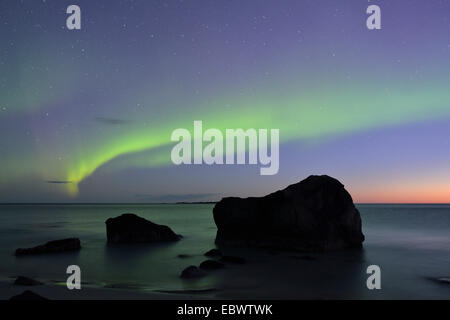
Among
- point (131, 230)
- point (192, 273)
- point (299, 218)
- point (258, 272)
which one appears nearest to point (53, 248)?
point (131, 230)

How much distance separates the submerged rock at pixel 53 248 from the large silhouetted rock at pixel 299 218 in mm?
12585

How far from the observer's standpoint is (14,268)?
25078 millimetres

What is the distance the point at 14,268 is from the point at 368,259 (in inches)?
941

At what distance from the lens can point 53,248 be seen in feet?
104

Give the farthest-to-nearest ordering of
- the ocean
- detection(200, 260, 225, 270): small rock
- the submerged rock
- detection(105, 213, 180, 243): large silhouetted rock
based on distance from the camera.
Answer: detection(105, 213, 180, 243): large silhouetted rock → the submerged rock → detection(200, 260, 225, 270): small rock → the ocean

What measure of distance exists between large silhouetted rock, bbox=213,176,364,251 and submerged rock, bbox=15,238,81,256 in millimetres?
12585

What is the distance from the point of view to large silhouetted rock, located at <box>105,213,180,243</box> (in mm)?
38625

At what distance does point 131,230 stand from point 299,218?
16.3 meters

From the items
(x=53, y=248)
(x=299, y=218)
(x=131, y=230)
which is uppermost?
(x=299, y=218)

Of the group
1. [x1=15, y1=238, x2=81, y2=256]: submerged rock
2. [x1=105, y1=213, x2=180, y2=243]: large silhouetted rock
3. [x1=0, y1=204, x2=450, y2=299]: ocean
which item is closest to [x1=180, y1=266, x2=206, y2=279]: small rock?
[x1=0, y1=204, x2=450, y2=299]: ocean

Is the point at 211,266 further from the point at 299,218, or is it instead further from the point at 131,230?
the point at 131,230

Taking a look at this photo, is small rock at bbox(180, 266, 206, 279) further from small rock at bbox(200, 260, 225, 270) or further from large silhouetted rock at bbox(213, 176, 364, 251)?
large silhouetted rock at bbox(213, 176, 364, 251)
